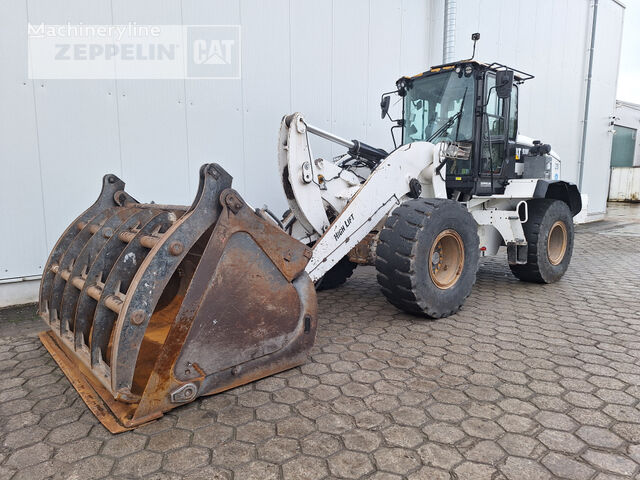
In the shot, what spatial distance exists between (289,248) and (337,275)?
2.54m

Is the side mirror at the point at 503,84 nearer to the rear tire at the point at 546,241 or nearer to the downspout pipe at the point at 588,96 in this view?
the rear tire at the point at 546,241

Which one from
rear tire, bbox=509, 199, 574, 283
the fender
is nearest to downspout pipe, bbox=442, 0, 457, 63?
the fender

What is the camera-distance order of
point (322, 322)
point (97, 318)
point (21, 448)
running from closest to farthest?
point (21, 448) < point (97, 318) < point (322, 322)

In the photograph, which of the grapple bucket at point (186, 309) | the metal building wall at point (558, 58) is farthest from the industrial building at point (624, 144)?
the grapple bucket at point (186, 309)

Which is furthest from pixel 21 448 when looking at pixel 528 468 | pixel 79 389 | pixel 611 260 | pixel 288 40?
pixel 611 260

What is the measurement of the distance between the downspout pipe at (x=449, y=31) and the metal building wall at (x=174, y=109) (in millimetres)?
968

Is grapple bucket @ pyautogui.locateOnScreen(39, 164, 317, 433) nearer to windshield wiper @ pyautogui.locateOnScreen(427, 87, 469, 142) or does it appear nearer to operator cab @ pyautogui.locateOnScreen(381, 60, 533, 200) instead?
operator cab @ pyautogui.locateOnScreen(381, 60, 533, 200)

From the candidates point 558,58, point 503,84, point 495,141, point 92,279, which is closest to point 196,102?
point 92,279

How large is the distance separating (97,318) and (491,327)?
3.12m

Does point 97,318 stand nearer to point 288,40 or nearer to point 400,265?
point 400,265

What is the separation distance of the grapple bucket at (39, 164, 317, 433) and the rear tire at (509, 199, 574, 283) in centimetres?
351

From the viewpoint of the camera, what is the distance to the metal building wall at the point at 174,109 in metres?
4.34

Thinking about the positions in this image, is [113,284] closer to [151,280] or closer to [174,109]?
[151,280]

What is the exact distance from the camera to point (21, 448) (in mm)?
2145
